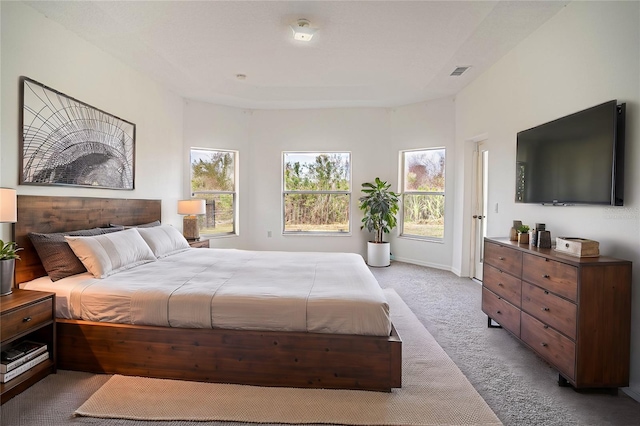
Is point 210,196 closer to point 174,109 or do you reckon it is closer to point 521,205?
point 174,109

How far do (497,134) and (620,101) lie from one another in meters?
1.80

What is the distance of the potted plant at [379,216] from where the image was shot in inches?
229

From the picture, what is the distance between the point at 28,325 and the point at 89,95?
7.57 feet

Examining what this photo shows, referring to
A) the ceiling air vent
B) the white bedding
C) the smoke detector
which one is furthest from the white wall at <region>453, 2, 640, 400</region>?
the smoke detector

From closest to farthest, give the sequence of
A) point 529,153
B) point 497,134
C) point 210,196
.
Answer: point 529,153, point 497,134, point 210,196

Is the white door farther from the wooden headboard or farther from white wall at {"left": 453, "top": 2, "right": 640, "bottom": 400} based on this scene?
the wooden headboard

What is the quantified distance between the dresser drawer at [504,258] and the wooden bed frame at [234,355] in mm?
1319

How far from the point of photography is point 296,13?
9.75 feet

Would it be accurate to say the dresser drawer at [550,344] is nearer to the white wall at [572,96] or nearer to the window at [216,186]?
the white wall at [572,96]

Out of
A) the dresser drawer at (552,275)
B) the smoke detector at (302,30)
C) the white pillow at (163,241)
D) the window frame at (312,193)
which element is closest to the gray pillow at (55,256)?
the white pillow at (163,241)

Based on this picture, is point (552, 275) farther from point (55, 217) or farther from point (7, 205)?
point (55, 217)

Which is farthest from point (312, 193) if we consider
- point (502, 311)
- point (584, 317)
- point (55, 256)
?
point (584, 317)

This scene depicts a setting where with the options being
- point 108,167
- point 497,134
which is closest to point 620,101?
point 497,134

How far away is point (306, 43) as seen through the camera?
3.54 metres
